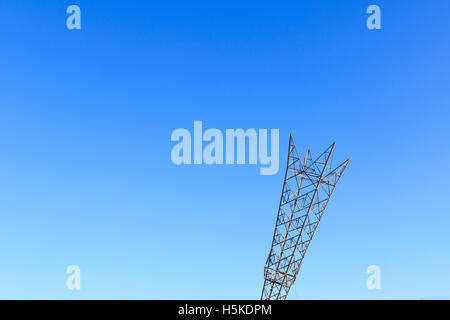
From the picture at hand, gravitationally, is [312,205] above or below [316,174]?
below
